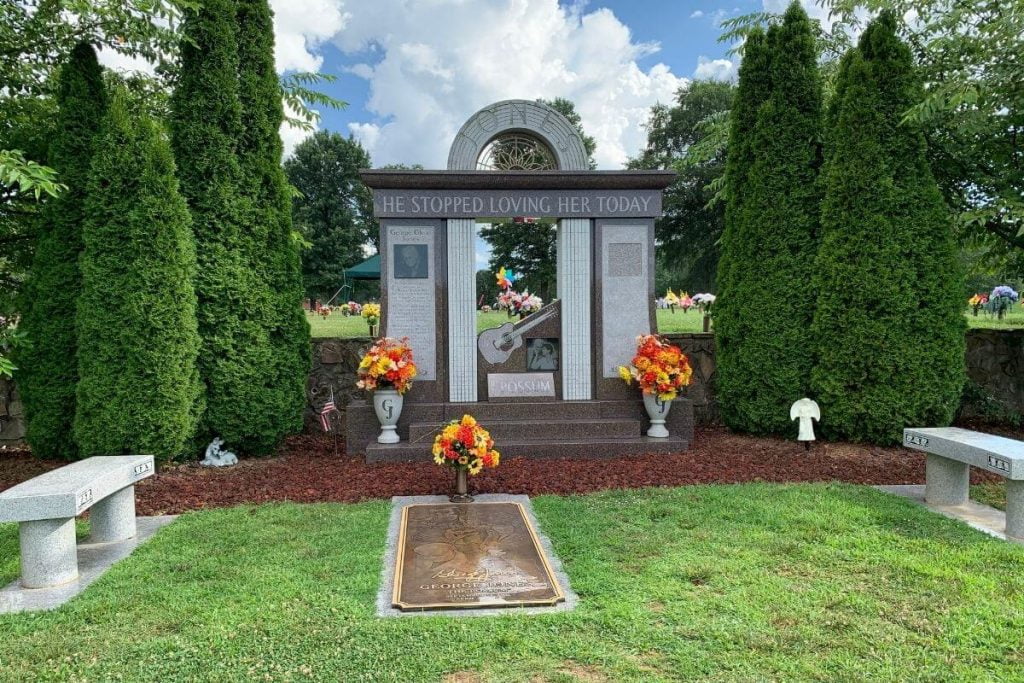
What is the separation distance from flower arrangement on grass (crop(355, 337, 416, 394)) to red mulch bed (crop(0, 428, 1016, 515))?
83 cm

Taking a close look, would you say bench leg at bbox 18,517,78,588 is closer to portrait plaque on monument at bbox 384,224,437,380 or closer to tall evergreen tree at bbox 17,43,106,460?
tall evergreen tree at bbox 17,43,106,460

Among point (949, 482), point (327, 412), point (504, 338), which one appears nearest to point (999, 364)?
point (949, 482)

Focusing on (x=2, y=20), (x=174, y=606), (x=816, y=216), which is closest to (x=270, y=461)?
(x=174, y=606)

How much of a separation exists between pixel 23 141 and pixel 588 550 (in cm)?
695

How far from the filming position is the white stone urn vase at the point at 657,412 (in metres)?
6.70

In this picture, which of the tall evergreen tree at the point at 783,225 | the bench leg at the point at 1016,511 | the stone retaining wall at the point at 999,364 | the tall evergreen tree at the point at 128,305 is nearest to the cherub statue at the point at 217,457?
the tall evergreen tree at the point at 128,305

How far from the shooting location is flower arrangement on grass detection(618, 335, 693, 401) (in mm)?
6559

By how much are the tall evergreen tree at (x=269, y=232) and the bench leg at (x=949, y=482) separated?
6060 millimetres

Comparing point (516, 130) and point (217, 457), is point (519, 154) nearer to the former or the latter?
point (516, 130)

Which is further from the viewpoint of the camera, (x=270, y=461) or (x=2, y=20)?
(x=270, y=461)

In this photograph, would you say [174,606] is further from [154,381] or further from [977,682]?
[977,682]

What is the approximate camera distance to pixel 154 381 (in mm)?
5660

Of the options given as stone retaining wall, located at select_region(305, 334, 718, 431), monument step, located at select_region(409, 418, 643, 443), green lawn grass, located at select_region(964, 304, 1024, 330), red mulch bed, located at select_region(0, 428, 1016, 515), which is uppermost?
green lawn grass, located at select_region(964, 304, 1024, 330)
